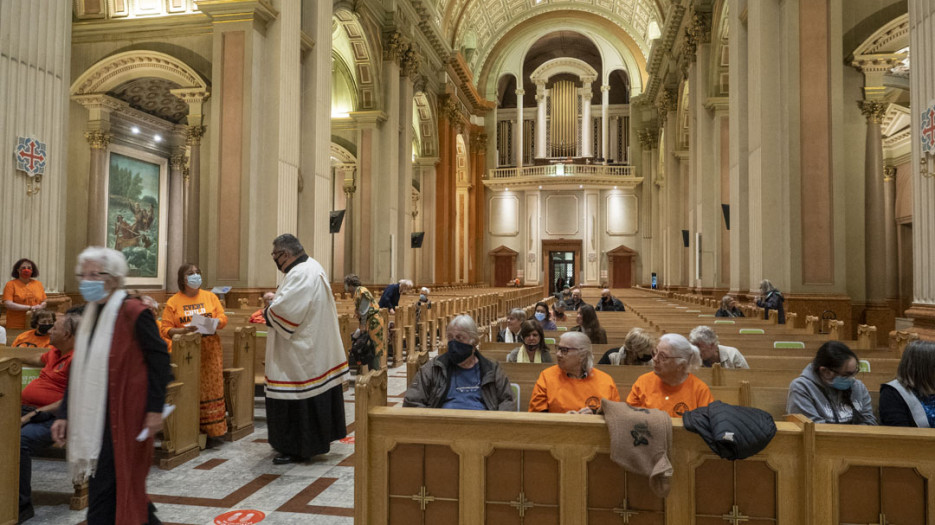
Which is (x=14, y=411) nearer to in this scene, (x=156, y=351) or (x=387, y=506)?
(x=156, y=351)

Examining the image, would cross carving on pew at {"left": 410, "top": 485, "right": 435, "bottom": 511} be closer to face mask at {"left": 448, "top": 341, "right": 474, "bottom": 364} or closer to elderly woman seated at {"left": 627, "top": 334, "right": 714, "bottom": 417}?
face mask at {"left": 448, "top": 341, "right": 474, "bottom": 364}

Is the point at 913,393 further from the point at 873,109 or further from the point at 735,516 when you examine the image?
the point at 873,109

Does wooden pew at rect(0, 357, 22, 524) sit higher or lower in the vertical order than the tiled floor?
higher

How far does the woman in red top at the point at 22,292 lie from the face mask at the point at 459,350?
471 centimetres

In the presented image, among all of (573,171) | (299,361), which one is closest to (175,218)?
(299,361)

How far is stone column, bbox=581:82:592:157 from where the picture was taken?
104 ft

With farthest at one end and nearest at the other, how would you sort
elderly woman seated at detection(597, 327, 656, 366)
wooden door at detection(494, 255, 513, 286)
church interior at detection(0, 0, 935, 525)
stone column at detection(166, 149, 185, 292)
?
wooden door at detection(494, 255, 513, 286) → stone column at detection(166, 149, 185, 292) → elderly woman seated at detection(597, 327, 656, 366) → church interior at detection(0, 0, 935, 525)

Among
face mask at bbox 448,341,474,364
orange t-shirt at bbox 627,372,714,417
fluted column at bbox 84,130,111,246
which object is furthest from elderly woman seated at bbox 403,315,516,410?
fluted column at bbox 84,130,111,246

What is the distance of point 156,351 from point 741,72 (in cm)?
1132

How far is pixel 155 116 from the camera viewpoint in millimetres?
15312

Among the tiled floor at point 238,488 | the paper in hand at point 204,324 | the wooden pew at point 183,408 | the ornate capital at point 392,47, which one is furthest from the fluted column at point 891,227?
the wooden pew at point 183,408

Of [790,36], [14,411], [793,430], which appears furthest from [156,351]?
[790,36]

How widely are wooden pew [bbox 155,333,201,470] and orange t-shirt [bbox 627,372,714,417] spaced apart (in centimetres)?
302

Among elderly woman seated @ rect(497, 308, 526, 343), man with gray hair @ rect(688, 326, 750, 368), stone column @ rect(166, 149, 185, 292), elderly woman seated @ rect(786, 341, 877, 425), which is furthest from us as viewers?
stone column @ rect(166, 149, 185, 292)
